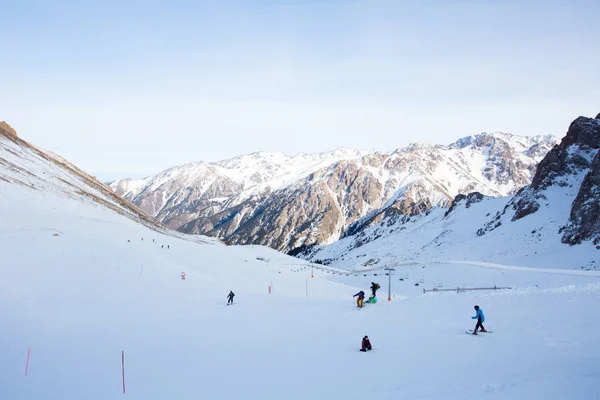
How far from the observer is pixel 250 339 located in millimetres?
20484

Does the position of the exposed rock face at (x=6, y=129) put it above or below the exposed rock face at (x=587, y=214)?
above

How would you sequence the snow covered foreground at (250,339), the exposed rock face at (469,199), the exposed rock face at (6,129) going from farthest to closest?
1. the exposed rock face at (469,199)
2. the exposed rock face at (6,129)
3. the snow covered foreground at (250,339)

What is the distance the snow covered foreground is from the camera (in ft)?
44.5

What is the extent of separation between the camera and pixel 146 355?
18.0 m

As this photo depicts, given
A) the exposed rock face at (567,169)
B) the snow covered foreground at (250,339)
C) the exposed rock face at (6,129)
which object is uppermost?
the exposed rock face at (6,129)

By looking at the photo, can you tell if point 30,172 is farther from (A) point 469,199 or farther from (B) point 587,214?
(A) point 469,199

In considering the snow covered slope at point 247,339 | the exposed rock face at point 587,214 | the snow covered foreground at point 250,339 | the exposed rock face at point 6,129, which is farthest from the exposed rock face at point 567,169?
the exposed rock face at point 6,129

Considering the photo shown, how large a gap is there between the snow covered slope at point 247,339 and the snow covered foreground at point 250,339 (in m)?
0.07

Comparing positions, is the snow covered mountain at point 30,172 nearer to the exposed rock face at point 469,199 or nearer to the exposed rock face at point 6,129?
the exposed rock face at point 6,129

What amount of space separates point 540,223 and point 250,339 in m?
90.3

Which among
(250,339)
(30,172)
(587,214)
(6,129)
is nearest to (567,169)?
(587,214)

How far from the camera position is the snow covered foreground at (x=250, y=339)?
13562 mm

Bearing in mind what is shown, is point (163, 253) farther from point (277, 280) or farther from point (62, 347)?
point (62, 347)

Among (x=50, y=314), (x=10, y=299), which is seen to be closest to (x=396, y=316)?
(x=50, y=314)
